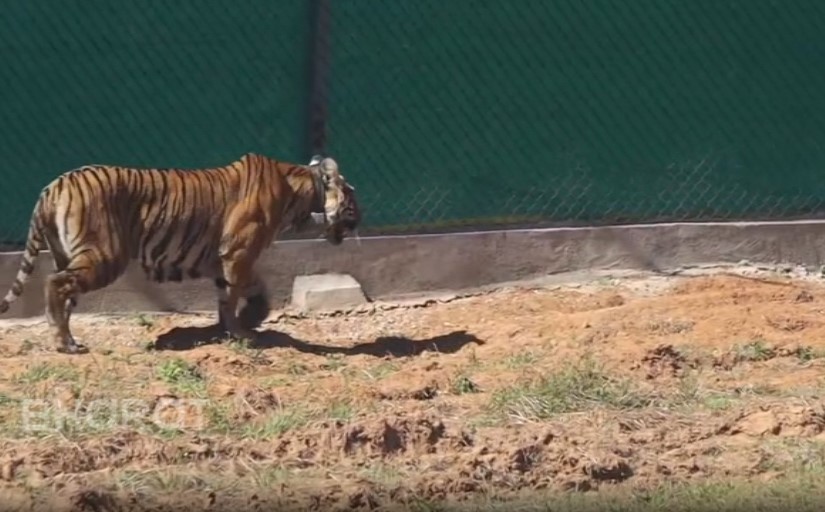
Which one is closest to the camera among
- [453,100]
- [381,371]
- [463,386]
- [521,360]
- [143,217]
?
[463,386]

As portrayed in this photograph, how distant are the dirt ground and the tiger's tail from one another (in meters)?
0.27

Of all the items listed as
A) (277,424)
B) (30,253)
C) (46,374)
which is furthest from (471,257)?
(277,424)

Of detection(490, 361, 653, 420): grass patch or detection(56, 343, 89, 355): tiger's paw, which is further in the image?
detection(56, 343, 89, 355): tiger's paw

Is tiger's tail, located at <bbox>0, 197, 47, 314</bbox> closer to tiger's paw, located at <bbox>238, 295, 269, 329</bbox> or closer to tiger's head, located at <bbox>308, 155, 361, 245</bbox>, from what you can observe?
tiger's paw, located at <bbox>238, 295, 269, 329</bbox>

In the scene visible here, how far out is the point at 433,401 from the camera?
7.34 meters

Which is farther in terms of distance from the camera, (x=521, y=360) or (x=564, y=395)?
(x=521, y=360)

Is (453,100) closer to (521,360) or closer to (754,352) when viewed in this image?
(521,360)

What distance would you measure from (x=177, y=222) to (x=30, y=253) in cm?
76

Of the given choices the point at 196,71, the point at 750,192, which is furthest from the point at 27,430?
the point at 750,192

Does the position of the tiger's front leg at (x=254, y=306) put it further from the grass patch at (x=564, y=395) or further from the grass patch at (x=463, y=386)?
the grass patch at (x=564, y=395)

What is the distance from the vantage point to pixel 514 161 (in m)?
9.77


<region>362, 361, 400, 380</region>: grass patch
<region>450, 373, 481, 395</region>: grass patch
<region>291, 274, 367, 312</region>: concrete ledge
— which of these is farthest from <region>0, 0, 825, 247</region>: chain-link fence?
<region>450, 373, 481, 395</region>: grass patch

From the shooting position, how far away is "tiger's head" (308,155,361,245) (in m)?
8.83

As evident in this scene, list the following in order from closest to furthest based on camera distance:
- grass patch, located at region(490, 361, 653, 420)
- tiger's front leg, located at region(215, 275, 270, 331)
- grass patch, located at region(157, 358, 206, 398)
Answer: grass patch, located at region(490, 361, 653, 420)
grass patch, located at region(157, 358, 206, 398)
tiger's front leg, located at region(215, 275, 270, 331)
